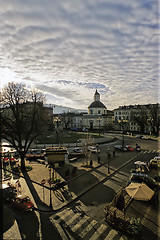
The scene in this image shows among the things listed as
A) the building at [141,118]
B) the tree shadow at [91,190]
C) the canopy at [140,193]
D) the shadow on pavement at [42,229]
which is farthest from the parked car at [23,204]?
the building at [141,118]

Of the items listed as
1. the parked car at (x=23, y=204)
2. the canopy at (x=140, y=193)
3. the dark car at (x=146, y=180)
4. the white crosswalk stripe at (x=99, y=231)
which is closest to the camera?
the white crosswalk stripe at (x=99, y=231)

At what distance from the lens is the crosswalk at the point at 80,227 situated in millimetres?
7965

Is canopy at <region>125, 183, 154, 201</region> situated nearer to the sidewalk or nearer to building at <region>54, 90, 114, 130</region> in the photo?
the sidewalk

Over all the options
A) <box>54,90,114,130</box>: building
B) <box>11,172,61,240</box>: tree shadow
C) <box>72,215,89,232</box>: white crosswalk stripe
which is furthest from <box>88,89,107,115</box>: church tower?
<box>11,172,61,240</box>: tree shadow

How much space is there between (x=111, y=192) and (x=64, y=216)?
5186 millimetres

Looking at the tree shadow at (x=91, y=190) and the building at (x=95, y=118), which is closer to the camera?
the tree shadow at (x=91, y=190)

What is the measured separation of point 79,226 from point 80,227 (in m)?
0.11

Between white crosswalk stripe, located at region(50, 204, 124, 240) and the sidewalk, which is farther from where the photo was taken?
the sidewalk

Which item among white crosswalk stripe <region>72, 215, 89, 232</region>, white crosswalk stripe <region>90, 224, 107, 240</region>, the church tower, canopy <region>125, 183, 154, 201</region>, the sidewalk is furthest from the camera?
the church tower

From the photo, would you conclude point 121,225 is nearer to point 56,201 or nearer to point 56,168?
point 56,201

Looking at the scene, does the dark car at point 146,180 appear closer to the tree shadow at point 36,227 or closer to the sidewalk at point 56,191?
the sidewalk at point 56,191

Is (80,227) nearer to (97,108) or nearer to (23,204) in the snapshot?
(23,204)

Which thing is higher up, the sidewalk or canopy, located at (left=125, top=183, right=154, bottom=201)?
canopy, located at (left=125, top=183, right=154, bottom=201)

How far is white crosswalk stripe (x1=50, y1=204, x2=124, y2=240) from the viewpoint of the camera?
26.3 feet
